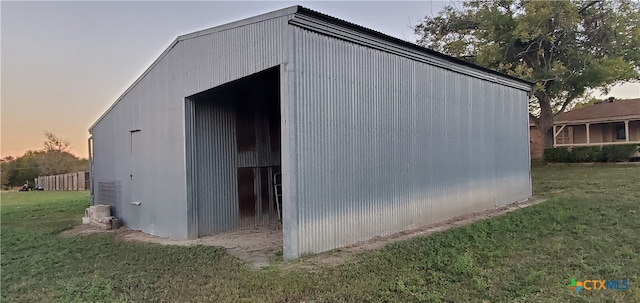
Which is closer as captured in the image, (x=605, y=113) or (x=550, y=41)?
(x=550, y=41)

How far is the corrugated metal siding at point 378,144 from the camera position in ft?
20.2

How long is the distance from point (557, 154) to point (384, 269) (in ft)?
67.6

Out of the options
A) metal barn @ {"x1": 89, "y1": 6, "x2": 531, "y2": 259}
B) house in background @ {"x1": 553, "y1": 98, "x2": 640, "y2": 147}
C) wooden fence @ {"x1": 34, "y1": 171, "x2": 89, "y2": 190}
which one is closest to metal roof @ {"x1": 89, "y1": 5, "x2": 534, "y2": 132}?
metal barn @ {"x1": 89, "y1": 6, "x2": 531, "y2": 259}

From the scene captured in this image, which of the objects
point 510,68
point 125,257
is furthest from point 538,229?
point 510,68

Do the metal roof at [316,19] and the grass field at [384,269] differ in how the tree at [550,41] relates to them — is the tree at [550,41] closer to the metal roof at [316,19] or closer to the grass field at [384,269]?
the metal roof at [316,19]

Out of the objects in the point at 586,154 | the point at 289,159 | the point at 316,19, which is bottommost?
the point at 586,154

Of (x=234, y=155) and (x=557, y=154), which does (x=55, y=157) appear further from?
(x=557, y=154)

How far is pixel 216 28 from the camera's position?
7227mm

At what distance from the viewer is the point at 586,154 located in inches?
833

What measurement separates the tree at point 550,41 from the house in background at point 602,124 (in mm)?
3494

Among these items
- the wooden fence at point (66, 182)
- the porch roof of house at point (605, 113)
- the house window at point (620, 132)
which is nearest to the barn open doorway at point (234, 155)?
the porch roof of house at point (605, 113)

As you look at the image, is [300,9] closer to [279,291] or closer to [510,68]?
[279,291]

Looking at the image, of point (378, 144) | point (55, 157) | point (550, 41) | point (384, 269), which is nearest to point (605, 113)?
point (550, 41)

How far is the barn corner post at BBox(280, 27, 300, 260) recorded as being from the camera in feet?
19.3
